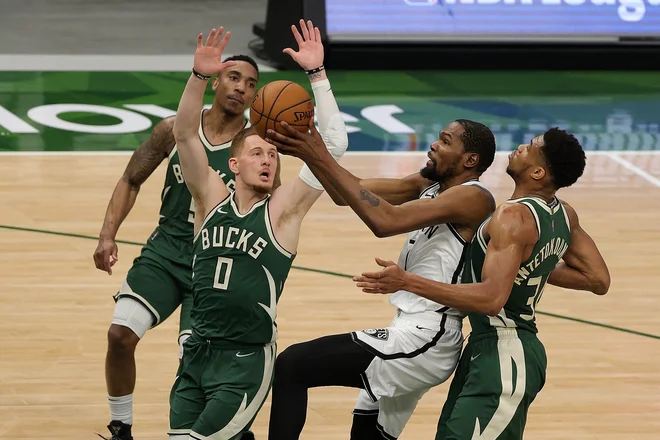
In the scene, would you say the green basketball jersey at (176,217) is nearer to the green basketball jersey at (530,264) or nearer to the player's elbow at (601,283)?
the green basketball jersey at (530,264)

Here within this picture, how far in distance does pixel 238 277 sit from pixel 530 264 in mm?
1303

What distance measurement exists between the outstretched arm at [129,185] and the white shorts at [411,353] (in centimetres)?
186

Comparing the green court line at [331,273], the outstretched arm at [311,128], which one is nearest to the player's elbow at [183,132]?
the outstretched arm at [311,128]

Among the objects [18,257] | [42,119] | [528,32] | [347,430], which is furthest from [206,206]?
[528,32]

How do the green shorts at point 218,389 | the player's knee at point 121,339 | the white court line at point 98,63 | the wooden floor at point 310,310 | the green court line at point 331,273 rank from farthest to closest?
the white court line at point 98,63
the green court line at point 331,273
the wooden floor at point 310,310
the player's knee at point 121,339
the green shorts at point 218,389

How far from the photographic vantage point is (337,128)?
17.9 ft

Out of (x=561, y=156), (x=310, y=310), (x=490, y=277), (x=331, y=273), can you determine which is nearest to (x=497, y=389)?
(x=490, y=277)

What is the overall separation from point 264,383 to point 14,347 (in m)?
3.26

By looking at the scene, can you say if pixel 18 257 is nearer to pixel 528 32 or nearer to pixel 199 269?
pixel 199 269

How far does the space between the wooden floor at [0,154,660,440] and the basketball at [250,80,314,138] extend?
2415 millimetres

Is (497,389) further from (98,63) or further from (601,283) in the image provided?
(98,63)

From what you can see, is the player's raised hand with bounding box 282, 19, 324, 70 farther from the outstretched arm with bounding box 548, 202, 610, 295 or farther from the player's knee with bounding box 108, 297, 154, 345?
the player's knee with bounding box 108, 297, 154, 345

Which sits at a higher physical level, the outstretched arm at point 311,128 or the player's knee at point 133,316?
the outstretched arm at point 311,128

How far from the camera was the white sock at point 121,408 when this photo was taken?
6.71 meters
